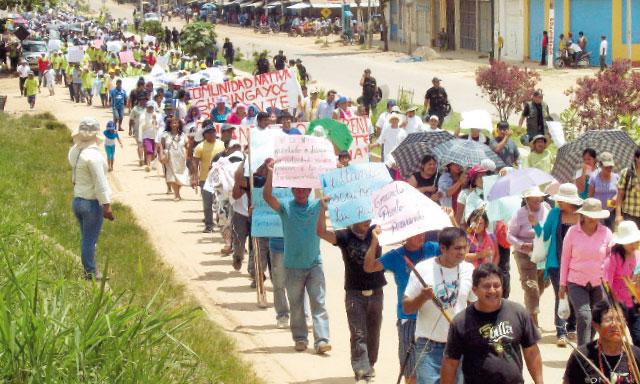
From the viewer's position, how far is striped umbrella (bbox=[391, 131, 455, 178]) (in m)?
15.2

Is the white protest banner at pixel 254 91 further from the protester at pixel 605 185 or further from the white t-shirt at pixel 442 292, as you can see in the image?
the white t-shirt at pixel 442 292

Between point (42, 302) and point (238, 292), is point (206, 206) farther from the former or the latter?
Result: point (42, 302)

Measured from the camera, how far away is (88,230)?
12555mm

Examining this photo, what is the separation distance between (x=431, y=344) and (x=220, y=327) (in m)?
4.30

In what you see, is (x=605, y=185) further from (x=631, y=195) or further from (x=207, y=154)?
(x=207, y=154)

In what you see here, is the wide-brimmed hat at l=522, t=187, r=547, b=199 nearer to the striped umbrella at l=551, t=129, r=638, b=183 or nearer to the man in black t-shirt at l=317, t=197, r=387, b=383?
the man in black t-shirt at l=317, t=197, r=387, b=383

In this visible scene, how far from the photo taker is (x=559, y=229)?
11008mm

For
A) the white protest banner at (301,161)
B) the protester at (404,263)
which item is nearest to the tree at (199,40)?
the white protest banner at (301,161)

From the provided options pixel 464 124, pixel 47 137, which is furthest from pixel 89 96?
pixel 464 124

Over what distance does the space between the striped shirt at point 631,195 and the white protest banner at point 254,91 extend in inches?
327

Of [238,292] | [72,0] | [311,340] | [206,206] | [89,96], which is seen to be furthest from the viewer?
[72,0]

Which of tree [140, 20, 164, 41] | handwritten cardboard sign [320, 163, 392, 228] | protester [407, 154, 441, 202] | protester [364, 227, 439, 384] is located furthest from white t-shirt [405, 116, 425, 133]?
tree [140, 20, 164, 41]

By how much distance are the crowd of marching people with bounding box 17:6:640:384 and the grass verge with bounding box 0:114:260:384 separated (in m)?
0.80

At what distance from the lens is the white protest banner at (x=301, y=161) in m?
11.5
